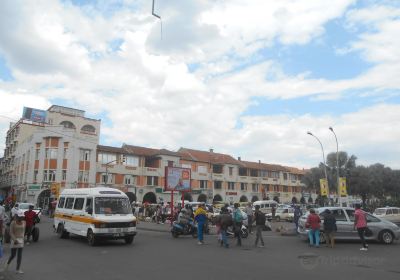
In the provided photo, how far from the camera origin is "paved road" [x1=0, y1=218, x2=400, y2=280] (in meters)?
9.84

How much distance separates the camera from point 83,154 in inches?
2186

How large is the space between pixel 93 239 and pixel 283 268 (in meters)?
8.13

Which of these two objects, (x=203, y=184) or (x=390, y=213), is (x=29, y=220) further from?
(x=203, y=184)

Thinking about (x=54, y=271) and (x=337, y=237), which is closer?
(x=54, y=271)

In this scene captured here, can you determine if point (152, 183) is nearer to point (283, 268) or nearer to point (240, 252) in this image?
point (240, 252)

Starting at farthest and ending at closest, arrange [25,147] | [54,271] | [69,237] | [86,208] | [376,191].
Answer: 1. [25,147]
2. [376,191]
3. [69,237]
4. [86,208]
5. [54,271]

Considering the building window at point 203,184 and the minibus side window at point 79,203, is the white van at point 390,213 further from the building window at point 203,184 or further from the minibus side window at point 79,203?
the building window at point 203,184

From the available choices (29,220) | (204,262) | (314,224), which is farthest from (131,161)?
(204,262)

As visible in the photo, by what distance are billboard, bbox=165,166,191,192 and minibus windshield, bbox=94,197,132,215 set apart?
12867 millimetres

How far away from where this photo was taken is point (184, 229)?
20.9 m

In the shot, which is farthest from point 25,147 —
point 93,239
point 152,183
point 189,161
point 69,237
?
point 93,239

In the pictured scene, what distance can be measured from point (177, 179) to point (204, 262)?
18.9 metres

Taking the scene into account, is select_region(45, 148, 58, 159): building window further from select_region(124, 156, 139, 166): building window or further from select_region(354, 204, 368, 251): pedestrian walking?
select_region(354, 204, 368, 251): pedestrian walking

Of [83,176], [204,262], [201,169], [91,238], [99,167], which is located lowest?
[204,262]
